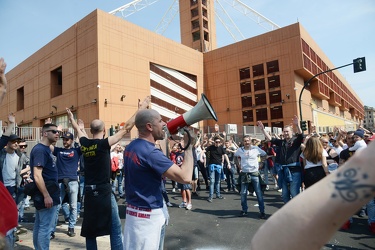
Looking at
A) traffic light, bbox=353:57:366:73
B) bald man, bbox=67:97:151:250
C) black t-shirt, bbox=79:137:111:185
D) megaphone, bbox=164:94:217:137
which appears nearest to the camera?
megaphone, bbox=164:94:217:137

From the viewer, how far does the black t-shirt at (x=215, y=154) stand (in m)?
9.05

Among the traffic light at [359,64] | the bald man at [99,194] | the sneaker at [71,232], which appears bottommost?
the sneaker at [71,232]

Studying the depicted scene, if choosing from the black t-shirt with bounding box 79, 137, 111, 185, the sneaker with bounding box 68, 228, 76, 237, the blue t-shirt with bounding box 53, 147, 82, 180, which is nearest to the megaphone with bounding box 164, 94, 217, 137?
the black t-shirt with bounding box 79, 137, 111, 185

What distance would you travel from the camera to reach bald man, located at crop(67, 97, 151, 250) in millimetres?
3590

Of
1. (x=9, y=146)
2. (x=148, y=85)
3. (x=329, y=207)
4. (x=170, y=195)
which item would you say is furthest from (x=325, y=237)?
(x=148, y=85)

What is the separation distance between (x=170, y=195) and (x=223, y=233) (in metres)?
4.96

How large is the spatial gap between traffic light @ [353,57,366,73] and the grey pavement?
11.6 meters

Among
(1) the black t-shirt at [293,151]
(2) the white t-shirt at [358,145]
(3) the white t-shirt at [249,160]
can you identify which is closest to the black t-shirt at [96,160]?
(3) the white t-shirt at [249,160]

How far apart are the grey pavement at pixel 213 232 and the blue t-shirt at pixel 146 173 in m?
2.60

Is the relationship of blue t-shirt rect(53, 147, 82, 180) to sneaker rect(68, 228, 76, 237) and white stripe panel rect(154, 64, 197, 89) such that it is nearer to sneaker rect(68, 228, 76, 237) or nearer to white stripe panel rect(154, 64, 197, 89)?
sneaker rect(68, 228, 76, 237)

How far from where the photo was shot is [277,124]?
1369 inches

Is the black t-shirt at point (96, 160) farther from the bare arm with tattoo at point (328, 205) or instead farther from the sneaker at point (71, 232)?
the bare arm with tattoo at point (328, 205)

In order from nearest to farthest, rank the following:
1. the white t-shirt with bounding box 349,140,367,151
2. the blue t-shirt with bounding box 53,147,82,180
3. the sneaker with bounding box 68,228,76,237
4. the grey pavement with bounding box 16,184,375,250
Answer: the grey pavement with bounding box 16,184,375,250, the sneaker with bounding box 68,228,76,237, the white t-shirt with bounding box 349,140,367,151, the blue t-shirt with bounding box 53,147,82,180

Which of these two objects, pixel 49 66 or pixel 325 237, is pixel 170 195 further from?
pixel 49 66
